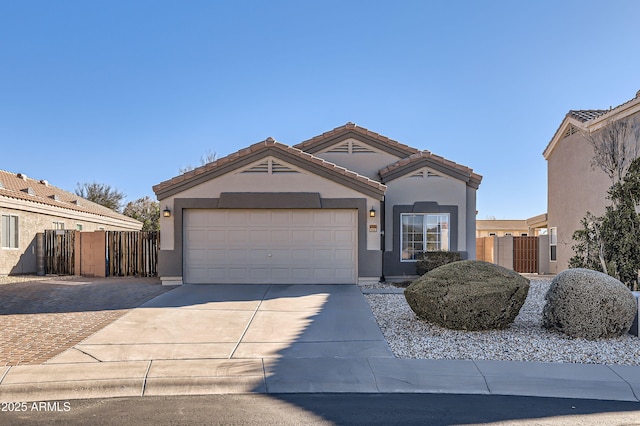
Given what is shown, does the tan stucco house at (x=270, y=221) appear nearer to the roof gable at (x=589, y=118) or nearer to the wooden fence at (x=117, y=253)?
the wooden fence at (x=117, y=253)

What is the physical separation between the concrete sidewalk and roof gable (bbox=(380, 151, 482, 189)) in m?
8.28

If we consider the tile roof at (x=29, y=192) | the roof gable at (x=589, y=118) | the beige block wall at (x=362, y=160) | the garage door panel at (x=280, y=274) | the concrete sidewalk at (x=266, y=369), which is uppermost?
the roof gable at (x=589, y=118)

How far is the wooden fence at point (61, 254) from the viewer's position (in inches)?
704

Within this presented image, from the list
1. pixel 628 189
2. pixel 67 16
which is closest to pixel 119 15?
pixel 67 16

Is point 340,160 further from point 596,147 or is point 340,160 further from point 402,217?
point 596,147

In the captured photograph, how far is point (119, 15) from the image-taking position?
47.6 ft

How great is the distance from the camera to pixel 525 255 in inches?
857

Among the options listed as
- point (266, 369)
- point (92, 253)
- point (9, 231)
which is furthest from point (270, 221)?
point (9, 231)

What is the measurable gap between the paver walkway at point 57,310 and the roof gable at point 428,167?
868 cm

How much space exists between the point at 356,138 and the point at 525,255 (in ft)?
36.3

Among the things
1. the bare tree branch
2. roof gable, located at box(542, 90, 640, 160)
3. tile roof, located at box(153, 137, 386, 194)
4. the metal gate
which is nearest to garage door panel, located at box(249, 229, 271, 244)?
tile roof, located at box(153, 137, 386, 194)

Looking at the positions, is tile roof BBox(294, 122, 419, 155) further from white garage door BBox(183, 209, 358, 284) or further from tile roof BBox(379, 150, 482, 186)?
white garage door BBox(183, 209, 358, 284)

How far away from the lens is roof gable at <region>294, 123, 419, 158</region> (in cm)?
1711

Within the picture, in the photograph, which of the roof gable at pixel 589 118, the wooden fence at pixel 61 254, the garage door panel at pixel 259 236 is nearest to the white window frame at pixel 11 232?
the wooden fence at pixel 61 254
